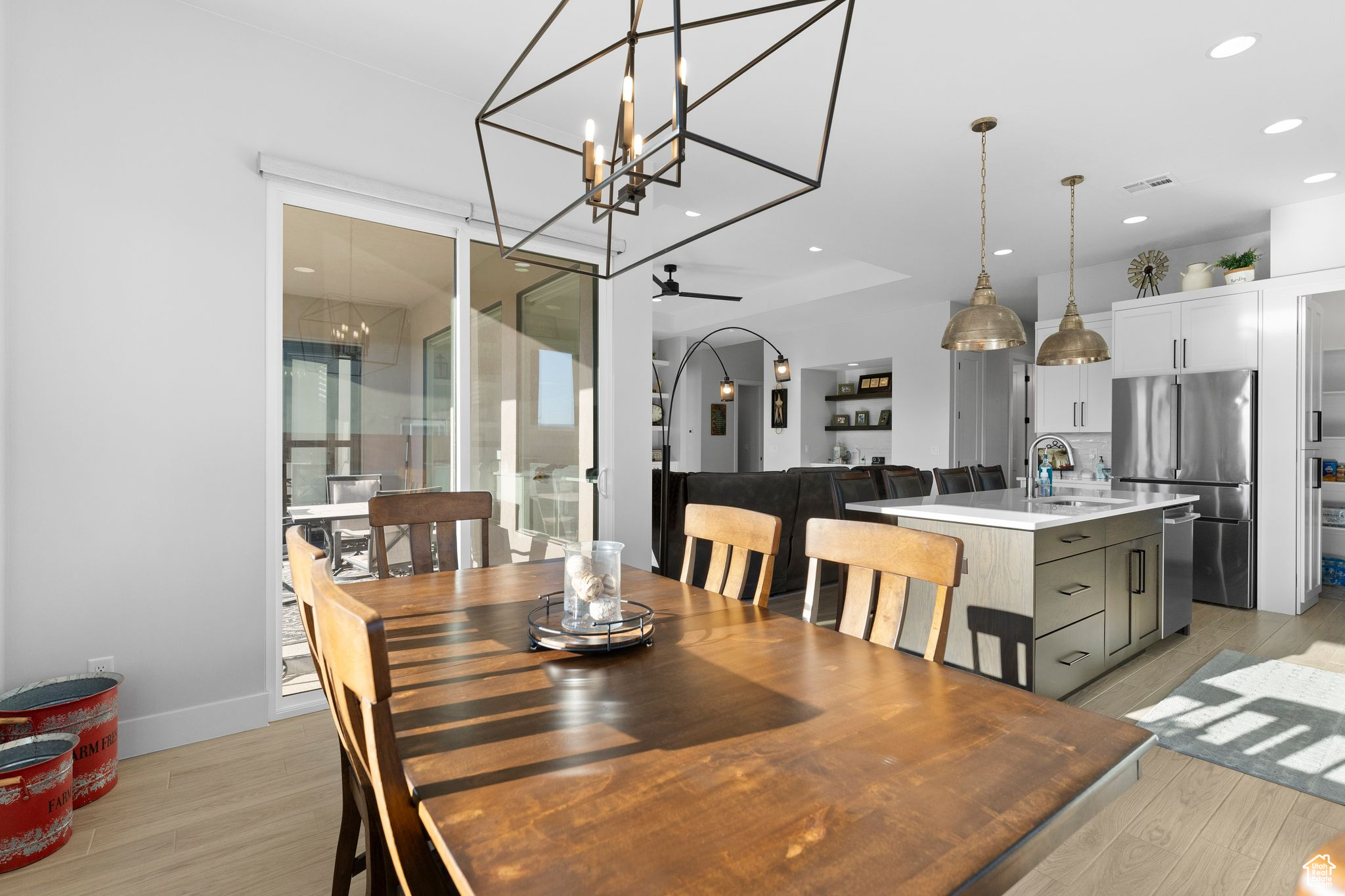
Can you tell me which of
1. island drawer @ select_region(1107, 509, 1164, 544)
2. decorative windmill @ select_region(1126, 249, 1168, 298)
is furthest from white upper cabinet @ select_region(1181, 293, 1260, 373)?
island drawer @ select_region(1107, 509, 1164, 544)

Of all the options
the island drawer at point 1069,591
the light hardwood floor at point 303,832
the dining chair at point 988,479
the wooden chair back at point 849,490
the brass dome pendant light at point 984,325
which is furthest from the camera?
the dining chair at point 988,479

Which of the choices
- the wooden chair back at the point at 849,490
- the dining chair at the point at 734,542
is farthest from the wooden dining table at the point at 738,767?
the wooden chair back at the point at 849,490

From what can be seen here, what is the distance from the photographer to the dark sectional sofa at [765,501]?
4.10m

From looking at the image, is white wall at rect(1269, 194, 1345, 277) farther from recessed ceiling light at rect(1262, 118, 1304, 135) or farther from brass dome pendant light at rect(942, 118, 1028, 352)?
brass dome pendant light at rect(942, 118, 1028, 352)

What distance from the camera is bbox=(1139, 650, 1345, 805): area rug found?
2.29 meters

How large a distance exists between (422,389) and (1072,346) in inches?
140

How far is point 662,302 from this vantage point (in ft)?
28.0

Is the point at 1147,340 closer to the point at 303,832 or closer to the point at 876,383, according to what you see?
the point at 876,383

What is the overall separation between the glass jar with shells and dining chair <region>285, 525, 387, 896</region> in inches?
Answer: 18.0

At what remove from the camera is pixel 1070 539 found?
2814 millimetres

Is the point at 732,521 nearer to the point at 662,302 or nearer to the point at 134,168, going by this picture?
the point at 134,168

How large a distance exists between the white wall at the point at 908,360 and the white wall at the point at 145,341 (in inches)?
243

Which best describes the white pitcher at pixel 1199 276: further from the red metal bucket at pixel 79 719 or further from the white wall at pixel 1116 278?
the red metal bucket at pixel 79 719

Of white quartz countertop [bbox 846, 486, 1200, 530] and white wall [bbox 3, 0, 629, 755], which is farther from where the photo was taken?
white quartz countertop [bbox 846, 486, 1200, 530]
